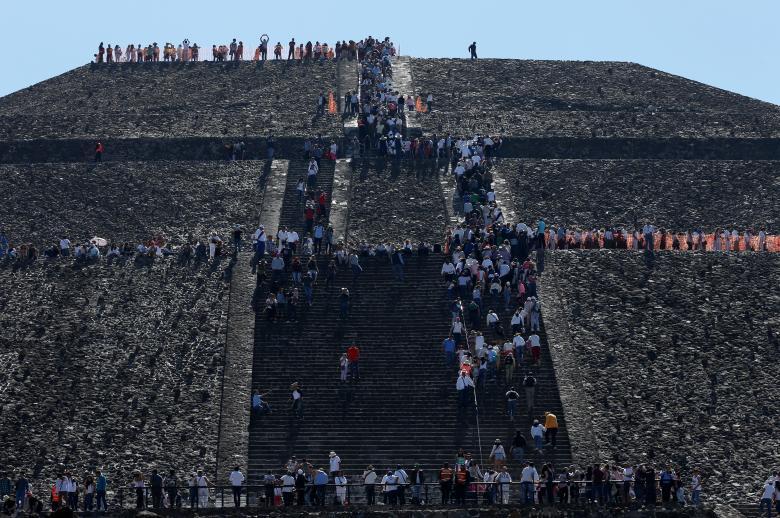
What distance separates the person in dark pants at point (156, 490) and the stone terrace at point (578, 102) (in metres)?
38.8

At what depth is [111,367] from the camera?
64000 millimetres

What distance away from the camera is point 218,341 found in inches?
2591

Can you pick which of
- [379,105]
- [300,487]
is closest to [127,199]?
[379,105]

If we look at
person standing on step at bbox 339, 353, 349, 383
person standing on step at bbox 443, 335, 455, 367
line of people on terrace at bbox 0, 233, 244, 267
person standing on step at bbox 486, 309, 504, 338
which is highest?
line of people on terrace at bbox 0, 233, 244, 267

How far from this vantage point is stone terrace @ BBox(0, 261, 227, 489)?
59.0m

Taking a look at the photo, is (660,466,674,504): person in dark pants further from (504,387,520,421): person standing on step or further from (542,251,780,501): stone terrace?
(504,387,520,421): person standing on step

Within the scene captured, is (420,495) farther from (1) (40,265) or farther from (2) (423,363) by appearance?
(1) (40,265)

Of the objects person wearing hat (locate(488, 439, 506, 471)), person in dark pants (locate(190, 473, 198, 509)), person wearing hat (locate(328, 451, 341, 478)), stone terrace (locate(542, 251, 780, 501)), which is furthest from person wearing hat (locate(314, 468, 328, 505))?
stone terrace (locate(542, 251, 780, 501))

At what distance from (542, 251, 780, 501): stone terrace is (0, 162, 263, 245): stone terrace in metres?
16.0

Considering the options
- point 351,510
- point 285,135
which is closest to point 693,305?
point 351,510

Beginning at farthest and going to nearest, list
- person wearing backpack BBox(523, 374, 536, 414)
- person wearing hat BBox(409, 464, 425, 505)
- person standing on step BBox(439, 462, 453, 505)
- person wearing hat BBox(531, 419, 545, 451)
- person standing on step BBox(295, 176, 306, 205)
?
person standing on step BBox(295, 176, 306, 205), person wearing backpack BBox(523, 374, 536, 414), person wearing hat BBox(531, 419, 545, 451), person wearing hat BBox(409, 464, 425, 505), person standing on step BBox(439, 462, 453, 505)

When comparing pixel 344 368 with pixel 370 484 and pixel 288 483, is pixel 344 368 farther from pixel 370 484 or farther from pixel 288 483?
pixel 370 484

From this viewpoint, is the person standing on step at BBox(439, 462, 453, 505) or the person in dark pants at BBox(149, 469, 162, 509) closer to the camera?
the person standing on step at BBox(439, 462, 453, 505)

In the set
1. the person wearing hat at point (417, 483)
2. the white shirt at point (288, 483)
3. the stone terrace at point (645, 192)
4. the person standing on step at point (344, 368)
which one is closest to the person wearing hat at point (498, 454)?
the person wearing hat at point (417, 483)
